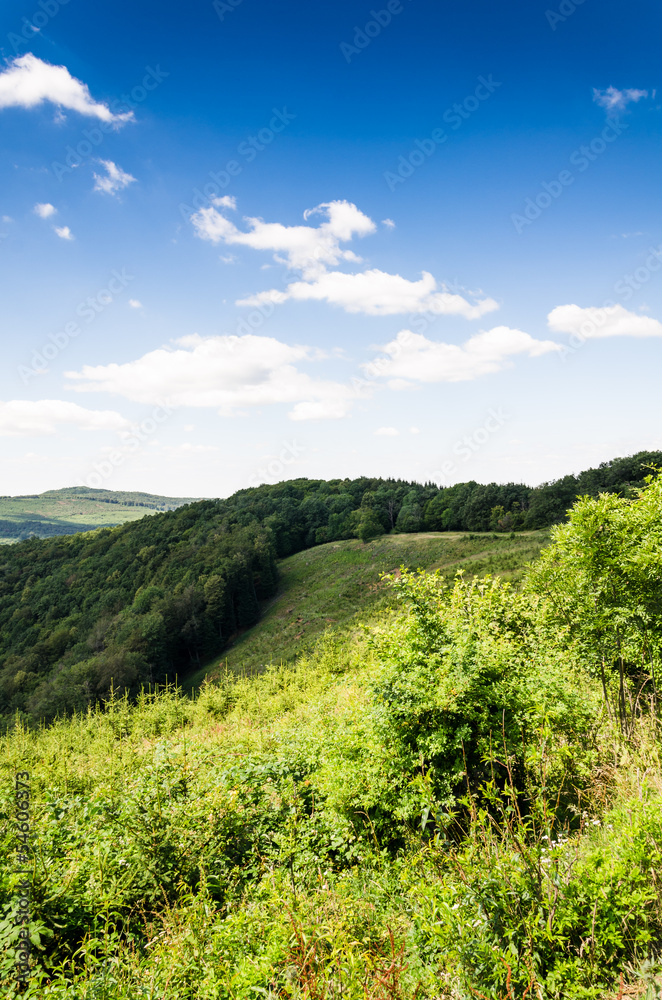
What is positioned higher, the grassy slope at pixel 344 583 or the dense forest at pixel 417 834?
the dense forest at pixel 417 834

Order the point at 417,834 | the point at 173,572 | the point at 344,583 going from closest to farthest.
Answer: the point at 417,834
the point at 344,583
the point at 173,572

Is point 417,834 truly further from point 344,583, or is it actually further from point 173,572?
point 173,572

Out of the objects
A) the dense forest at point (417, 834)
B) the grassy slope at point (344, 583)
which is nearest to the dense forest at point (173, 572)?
the grassy slope at point (344, 583)

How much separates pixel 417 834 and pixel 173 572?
217 feet

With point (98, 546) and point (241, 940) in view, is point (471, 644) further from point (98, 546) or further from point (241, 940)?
point (98, 546)

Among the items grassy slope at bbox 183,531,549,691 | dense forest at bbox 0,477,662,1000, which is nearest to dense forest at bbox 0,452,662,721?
Result: grassy slope at bbox 183,531,549,691

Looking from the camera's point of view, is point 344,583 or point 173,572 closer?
point 344,583

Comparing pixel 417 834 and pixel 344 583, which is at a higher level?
pixel 417 834

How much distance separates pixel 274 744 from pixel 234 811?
13.2 ft

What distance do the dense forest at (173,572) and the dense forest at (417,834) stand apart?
124 ft

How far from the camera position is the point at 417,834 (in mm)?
5059

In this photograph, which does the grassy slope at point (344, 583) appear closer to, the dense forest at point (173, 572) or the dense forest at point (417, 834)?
the dense forest at point (173, 572)

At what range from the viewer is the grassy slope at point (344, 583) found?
4391 cm

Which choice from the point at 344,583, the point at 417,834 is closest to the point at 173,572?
the point at 344,583
